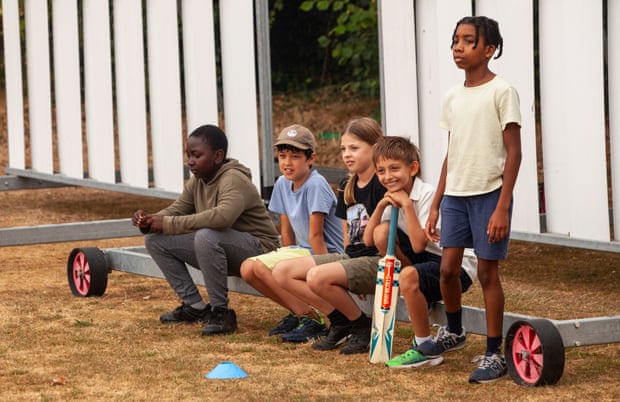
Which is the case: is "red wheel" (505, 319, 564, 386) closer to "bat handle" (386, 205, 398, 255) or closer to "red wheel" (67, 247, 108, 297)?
"bat handle" (386, 205, 398, 255)

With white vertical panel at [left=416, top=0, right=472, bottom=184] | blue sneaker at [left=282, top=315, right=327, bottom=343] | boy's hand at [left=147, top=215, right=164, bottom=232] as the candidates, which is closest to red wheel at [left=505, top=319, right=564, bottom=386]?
blue sneaker at [left=282, top=315, right=327, bottom=343]

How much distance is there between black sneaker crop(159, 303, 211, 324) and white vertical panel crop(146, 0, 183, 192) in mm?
3490

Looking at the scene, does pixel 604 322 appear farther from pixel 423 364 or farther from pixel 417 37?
pixel 417 37

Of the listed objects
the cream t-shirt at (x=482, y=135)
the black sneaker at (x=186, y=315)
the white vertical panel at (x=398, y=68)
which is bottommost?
the black sneaker at (x=186, y=315)

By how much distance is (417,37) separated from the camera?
8.15m

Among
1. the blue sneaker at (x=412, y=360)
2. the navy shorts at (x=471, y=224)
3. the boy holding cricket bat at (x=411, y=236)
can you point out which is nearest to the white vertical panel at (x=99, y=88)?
the boy holding cricket bat at (x=411, y=236)

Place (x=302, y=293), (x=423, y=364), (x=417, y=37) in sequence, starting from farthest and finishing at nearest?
(x=417, y=37) → (x=302, y=293) → (x=423, y=364)

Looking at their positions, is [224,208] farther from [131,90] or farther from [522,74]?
[131,90]

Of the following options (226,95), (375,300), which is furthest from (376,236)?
(226,95)

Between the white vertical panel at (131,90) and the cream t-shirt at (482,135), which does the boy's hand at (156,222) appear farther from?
the white vertical panel at (131,90)

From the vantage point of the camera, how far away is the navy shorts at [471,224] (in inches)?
200

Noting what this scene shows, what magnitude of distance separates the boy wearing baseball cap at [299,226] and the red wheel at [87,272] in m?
1.56

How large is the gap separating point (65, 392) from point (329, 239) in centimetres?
163

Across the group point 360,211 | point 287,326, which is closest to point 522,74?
point 360,211
